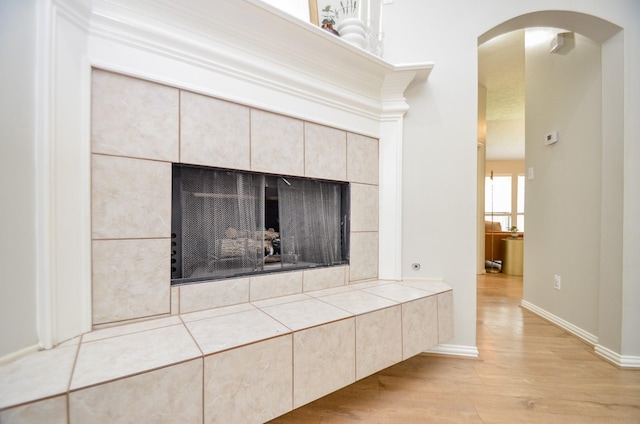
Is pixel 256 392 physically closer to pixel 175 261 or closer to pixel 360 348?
pixel 360 348

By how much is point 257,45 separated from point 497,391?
213cm

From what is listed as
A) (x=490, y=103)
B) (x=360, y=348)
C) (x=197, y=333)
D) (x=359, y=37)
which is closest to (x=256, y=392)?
(x=197, y=333)

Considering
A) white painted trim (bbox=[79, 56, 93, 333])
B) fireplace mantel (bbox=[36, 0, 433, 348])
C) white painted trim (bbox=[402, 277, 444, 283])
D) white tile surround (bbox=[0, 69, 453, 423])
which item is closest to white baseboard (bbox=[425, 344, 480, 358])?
white tile surround (bbox=[0, 69, 453, 423])

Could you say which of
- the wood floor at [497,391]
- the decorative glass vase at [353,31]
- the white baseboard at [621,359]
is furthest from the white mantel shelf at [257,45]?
the white baseboard at [621,359]

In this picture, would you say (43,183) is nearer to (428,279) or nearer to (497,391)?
(428,279)

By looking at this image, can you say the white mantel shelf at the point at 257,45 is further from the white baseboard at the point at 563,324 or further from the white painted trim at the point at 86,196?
the white baseboard at the point at 563,324

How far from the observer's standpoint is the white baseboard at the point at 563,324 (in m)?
1.89

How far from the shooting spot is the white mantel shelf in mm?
1029

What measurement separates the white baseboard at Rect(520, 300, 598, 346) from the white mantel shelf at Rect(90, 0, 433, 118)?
2218 millimetres

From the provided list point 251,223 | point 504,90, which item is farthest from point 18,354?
point 504,90

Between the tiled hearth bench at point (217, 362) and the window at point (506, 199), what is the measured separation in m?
7.10

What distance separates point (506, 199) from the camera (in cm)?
716

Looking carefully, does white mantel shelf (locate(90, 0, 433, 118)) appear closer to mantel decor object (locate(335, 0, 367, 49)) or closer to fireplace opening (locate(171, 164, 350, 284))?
mantel decor object (locate(335, 0, 367, 49))

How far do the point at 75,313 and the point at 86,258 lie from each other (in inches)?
7.4
